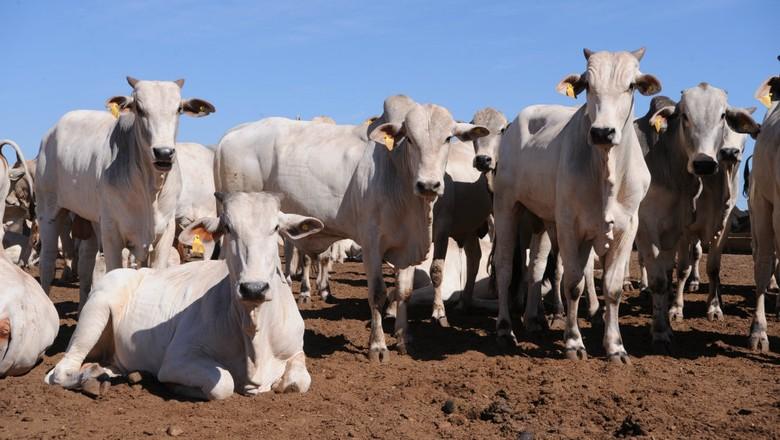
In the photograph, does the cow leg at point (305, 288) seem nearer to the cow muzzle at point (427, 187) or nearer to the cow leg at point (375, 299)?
the cow leg at point (375, 299)

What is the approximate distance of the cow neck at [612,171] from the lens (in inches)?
337

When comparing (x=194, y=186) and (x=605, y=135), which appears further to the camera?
(x=194, y=186)

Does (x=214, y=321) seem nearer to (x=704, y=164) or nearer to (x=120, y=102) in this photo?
(x=120, y=102)

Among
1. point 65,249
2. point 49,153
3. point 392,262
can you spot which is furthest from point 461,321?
point 65,249

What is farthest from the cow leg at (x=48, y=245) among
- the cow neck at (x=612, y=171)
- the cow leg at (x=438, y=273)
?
the cow neck at (x=612, y=171)

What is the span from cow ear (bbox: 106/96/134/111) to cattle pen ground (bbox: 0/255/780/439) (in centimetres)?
227

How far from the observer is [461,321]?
37.5ft

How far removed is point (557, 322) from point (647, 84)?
333 centimetres

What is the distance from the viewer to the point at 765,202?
32.6ft

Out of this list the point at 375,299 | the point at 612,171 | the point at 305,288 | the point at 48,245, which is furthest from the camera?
the point at 305,288

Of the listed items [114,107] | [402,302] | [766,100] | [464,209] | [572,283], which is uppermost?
[766,100]

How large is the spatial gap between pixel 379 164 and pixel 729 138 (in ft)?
15.1

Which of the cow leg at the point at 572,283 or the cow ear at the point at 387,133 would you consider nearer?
the cow leg at the point at 572,283

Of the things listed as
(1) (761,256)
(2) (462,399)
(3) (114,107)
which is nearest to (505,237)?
(1) (761,256)
